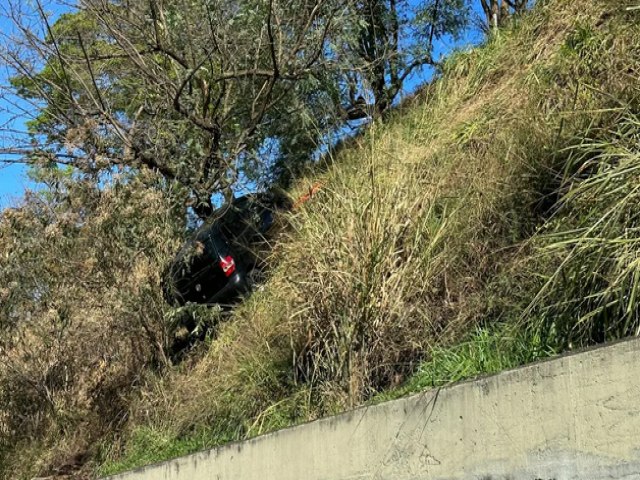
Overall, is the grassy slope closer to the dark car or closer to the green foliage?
the green foliage

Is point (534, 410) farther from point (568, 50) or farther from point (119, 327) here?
point (119, 327)

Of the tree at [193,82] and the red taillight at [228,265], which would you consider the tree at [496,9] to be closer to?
the tree at [193,82]

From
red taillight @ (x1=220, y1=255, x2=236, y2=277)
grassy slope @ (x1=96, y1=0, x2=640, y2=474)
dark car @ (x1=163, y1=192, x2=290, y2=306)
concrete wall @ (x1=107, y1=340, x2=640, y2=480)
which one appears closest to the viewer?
concrete wall @ (x1=107, y1=340, x2=640, y2=480)

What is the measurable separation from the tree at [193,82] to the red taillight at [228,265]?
1263 mm

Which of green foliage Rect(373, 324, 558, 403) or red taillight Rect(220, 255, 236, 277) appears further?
red taillight Rect(220, 255, 236, 277)

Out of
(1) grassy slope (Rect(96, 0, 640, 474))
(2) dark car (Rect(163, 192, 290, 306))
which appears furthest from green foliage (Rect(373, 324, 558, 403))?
(2) dark car (Rect(163, 192, 290, 306))

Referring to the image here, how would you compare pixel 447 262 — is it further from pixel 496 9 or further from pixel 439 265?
pixel 496 9

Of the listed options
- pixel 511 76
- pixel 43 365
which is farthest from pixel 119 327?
pixel 511 76

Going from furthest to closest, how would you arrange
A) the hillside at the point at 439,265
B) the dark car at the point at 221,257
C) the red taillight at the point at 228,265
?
the red taillight at the point at 228,265 < the dark car at the point at 221,257 < the hillside at the point at 439,265

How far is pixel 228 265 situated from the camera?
10.6m

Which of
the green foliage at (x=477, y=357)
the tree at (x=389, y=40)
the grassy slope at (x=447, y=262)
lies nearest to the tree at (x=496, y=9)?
the tree at (x=389, y=40)

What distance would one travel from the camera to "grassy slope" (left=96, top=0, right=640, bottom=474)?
16.0 feet

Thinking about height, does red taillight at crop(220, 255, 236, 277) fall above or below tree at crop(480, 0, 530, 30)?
below

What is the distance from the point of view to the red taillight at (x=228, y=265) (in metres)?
10.6
